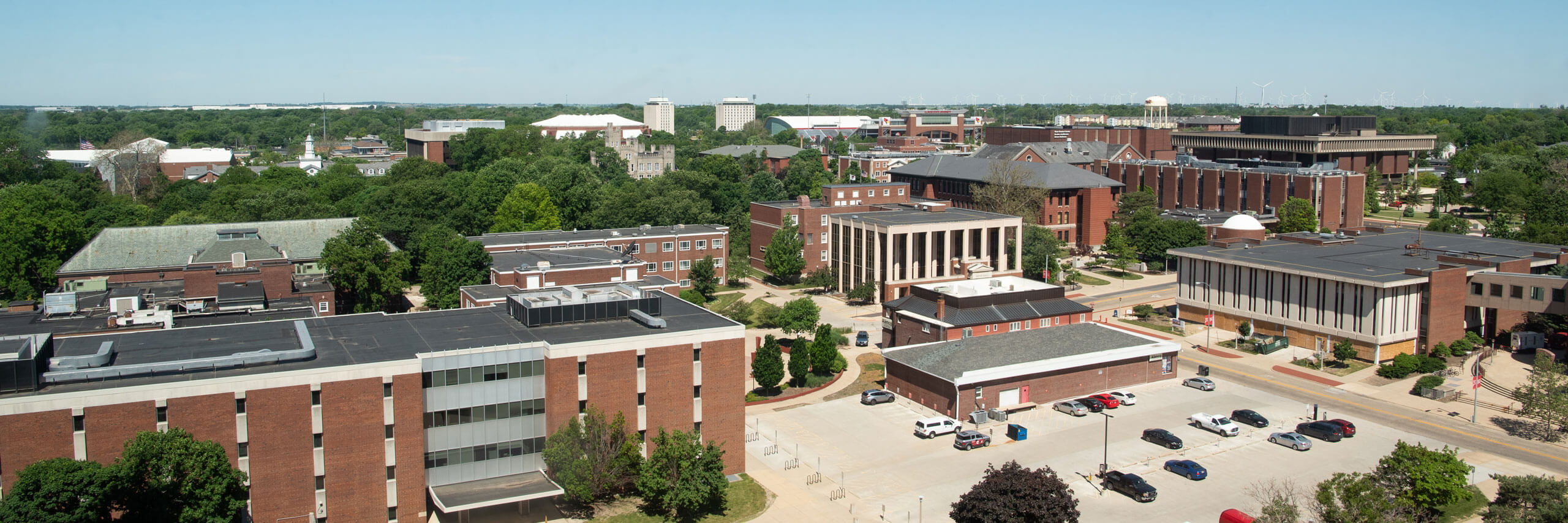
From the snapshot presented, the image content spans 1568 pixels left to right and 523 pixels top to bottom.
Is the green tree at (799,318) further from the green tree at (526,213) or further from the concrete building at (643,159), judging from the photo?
the concrete building at (643,159)

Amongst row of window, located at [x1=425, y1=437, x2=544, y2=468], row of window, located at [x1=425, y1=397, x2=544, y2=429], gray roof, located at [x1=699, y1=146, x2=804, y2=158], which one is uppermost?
gray roof, located at [x1=699, y1=146, x2=804, y2=158]

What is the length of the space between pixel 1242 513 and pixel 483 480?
28.2 metres

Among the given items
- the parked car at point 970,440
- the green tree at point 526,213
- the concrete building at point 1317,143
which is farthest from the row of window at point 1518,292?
the green tree at point 526,213

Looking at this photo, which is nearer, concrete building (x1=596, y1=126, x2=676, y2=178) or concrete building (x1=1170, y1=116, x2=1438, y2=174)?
concrete building (x1=1170, y1=116, x2=1438, y2=174)

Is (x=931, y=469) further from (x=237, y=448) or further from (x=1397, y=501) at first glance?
(x=237, y=448)

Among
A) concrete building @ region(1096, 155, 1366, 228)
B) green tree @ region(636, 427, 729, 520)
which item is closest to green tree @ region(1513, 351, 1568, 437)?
green tree @ region(636, 427, 729, 520)

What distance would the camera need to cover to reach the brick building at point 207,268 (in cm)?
6181

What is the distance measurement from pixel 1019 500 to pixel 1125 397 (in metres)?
23.0

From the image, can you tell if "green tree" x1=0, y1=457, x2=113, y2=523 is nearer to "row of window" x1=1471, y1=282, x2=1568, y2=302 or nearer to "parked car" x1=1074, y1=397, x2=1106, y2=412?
"parked car" x1=1074, y1=397, x2=1106, y2=412

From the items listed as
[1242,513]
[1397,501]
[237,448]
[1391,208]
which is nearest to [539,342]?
[237,448]

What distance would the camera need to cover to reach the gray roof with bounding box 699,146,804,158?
181375mm

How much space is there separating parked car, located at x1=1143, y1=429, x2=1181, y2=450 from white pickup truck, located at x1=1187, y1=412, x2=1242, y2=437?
7.05 ft

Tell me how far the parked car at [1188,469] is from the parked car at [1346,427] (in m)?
9.18

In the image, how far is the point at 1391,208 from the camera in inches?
5325
